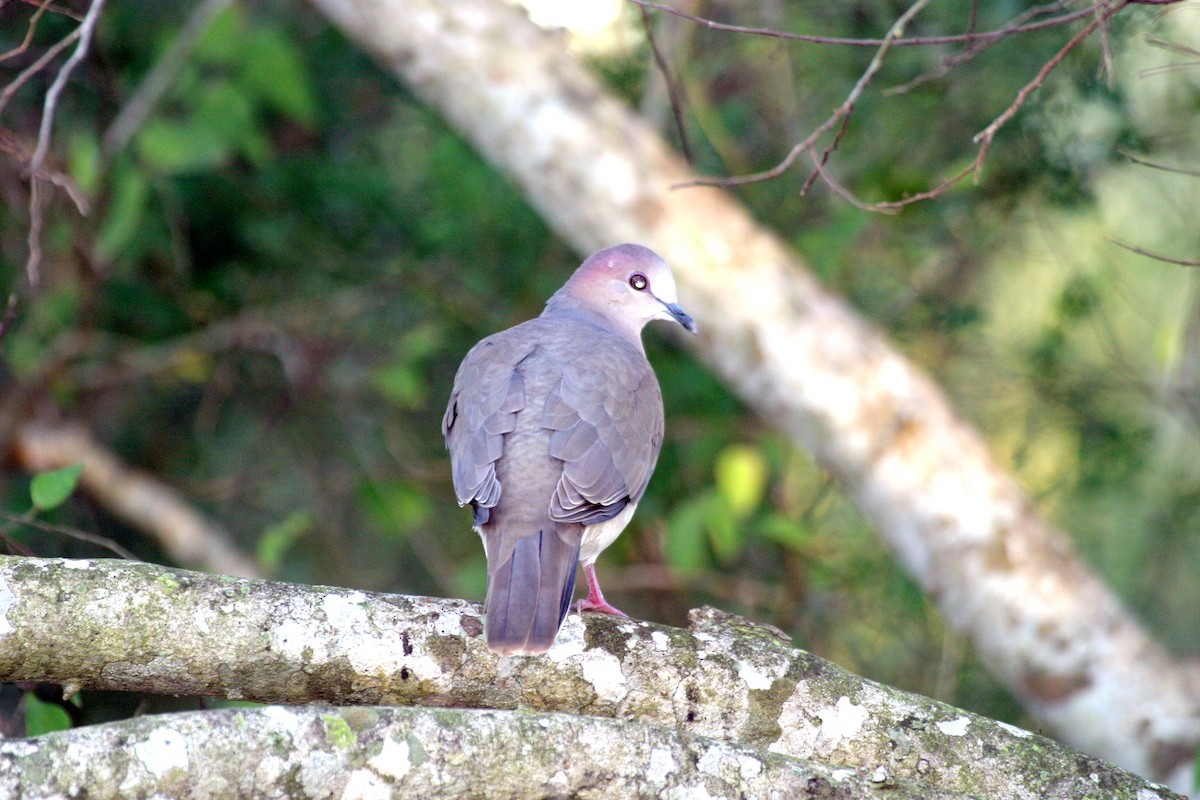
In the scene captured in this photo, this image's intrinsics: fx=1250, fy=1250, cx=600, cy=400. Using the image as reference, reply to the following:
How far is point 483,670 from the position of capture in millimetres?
2723

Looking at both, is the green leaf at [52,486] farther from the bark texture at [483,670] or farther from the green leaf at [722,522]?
the green leaf at [722,522]

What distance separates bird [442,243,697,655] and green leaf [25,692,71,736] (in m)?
1.04

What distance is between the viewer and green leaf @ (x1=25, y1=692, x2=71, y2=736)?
9.25 feet

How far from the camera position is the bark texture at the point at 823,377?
15.6 feet

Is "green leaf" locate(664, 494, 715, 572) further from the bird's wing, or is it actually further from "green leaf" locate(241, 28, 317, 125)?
"green leaf" locate(241, 28, 317, 125)

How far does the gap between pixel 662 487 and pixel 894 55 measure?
2.44 meters

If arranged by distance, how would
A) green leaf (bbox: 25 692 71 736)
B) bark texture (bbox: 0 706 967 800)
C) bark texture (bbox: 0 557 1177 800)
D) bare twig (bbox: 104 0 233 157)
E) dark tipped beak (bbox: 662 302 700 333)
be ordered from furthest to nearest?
bare twig (bbox: 104 0 233 157), dark tipped beak (bbox: 662 302 700 333), green leaf (bbox: 25 692 71 736), bark texture (bbox: 0 557 1177 800), bark texture (bbox: 0 706 967 800)

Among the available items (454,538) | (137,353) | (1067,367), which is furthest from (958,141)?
(137,353)

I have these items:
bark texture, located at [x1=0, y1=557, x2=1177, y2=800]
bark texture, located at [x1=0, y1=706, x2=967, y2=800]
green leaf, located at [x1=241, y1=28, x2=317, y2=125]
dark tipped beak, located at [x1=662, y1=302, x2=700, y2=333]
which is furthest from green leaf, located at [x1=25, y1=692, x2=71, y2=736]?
green leaf, located at [x1=241, y1=28, x2=317, y2=125]

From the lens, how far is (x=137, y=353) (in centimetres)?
600

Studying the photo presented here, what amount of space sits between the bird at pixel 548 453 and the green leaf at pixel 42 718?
3.42 feet

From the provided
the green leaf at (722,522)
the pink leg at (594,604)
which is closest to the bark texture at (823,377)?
the green leaf at (722,522)

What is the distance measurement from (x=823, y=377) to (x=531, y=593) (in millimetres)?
2424

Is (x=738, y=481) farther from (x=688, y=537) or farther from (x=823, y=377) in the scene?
(x=823, y=377)
